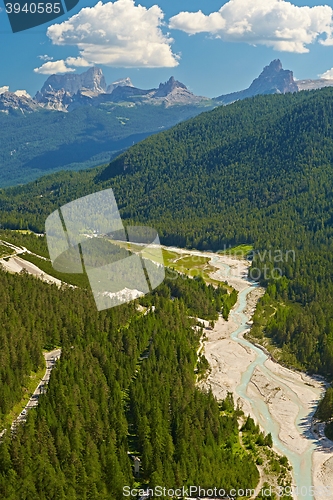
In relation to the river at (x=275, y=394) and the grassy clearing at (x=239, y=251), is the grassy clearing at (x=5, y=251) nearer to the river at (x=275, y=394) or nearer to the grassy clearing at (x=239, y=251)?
the river at (x=275, y=394)

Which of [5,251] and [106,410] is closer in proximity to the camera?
[106,410]

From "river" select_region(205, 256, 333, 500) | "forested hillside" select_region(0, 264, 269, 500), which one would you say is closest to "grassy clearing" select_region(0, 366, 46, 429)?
"forested hillside" select_region(0, 264, 269, 500)

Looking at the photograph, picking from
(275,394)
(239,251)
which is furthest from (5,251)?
(239,251)

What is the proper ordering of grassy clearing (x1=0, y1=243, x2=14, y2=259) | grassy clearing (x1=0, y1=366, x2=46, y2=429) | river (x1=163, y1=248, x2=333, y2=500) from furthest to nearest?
Answer: grassy clearing (x1=0, y1=243, x2=14, y2=259) < grassy clearing (x1=0, y1=366, x2=46, y2=429) < river (x1=163, y1=248, x2=333, y2=500)

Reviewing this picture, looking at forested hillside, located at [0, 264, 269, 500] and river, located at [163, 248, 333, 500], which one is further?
river, located at [163, 248, 333, 500]

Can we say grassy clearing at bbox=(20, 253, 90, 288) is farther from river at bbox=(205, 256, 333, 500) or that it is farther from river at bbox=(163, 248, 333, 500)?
river at bbox=(205, 256, 333, 500)

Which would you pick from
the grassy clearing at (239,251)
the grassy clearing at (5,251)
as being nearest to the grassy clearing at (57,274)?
the grassy clearing at (5,251)

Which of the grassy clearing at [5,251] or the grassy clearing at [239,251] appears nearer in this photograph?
the grassy clearing at [5,251]

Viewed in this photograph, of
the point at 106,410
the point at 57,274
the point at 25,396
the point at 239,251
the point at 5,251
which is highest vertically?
the point at 5,251

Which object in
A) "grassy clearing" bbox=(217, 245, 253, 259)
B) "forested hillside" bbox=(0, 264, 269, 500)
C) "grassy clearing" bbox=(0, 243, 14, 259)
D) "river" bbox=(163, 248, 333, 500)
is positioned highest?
"grassy clearing" bbox=(0, 243, 14, 259)

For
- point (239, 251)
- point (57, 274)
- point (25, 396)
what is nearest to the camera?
point (25, 396)

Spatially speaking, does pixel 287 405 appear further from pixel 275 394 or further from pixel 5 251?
pixel 5 251
